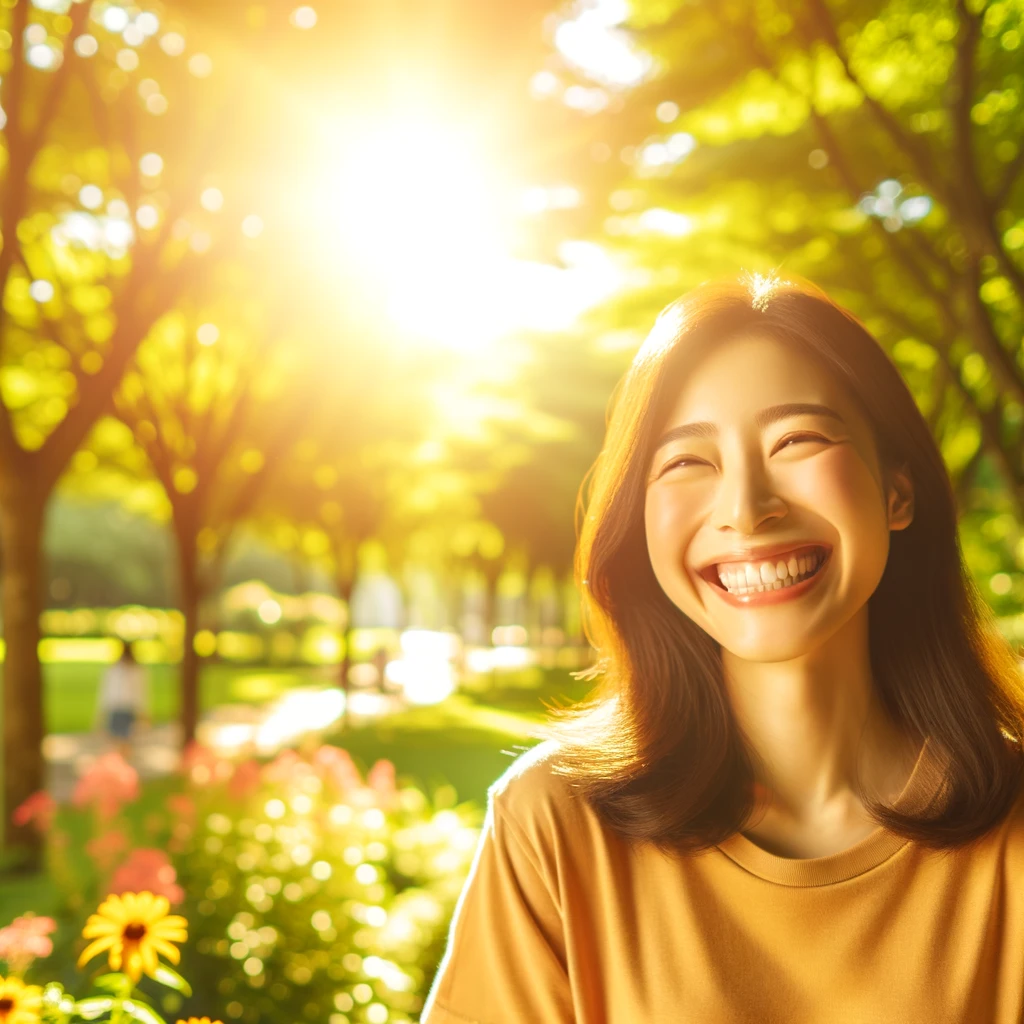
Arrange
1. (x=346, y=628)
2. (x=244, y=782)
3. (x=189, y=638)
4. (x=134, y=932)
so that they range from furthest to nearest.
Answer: (x=346, y=628), (x=189, y=638), (x=244, y=782), (x=134, y=932)

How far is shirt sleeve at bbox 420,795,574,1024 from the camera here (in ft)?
5.79

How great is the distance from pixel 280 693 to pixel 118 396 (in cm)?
1837

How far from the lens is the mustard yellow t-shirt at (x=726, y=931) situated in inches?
67.1

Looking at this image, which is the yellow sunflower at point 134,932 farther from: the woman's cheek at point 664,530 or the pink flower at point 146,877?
the pink flower at point 146,877

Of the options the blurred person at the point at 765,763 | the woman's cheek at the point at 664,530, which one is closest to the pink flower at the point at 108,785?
the blurred person at the point at 765,763

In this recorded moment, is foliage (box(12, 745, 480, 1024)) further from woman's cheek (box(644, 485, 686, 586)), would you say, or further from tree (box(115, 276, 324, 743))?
tree (box(115, 276, 324, 743))

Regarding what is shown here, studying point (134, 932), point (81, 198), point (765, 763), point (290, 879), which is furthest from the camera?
point (81, 198)

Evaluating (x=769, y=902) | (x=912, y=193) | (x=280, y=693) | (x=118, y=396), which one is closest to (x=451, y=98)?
(x=912, y=193)

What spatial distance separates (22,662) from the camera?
8.63 m

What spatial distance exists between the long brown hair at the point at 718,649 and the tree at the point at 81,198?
6.21 m

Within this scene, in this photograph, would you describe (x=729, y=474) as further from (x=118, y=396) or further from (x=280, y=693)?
(x=280, y=693)

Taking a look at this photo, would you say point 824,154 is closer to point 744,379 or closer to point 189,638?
point 744,379

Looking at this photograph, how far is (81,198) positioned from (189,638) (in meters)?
5.49

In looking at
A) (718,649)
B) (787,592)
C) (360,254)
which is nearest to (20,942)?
(718,649)
